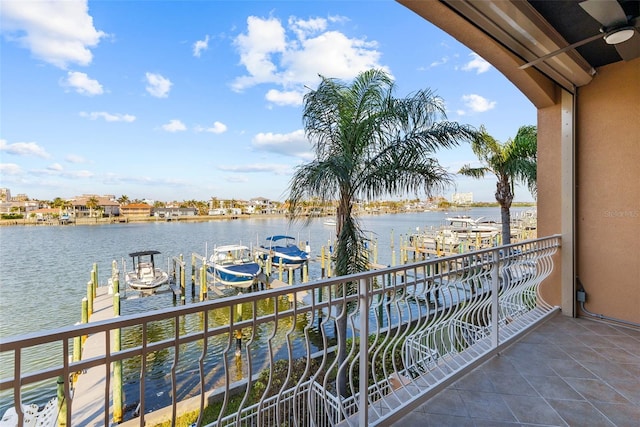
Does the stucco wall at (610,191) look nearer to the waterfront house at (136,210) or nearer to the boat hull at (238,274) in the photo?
the boat hull at (238,274)

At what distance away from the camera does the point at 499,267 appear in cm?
247

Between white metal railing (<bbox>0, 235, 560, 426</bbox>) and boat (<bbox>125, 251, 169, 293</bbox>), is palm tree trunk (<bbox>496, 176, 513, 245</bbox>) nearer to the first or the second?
white metal railing (<bbox>0, 235, 560, 426</bbox>)

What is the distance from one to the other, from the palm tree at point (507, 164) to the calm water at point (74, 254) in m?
2.44

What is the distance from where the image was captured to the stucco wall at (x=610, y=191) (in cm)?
299

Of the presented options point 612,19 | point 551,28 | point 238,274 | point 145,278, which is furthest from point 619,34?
point 145,278

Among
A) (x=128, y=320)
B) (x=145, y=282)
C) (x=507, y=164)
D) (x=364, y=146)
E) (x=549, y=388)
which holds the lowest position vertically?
(x=145, y=282)

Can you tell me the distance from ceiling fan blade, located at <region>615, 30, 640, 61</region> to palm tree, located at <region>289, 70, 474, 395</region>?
4.84 ft

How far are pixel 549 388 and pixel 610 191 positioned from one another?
2292mm

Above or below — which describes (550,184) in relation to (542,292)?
above

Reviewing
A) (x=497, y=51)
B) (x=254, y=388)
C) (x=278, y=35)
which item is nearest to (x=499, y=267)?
(x=497, y=51)

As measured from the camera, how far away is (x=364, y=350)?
1594 mm

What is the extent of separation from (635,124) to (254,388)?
20.1ft

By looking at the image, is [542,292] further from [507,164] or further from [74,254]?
[74,254]

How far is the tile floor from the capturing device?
1.76 meters
